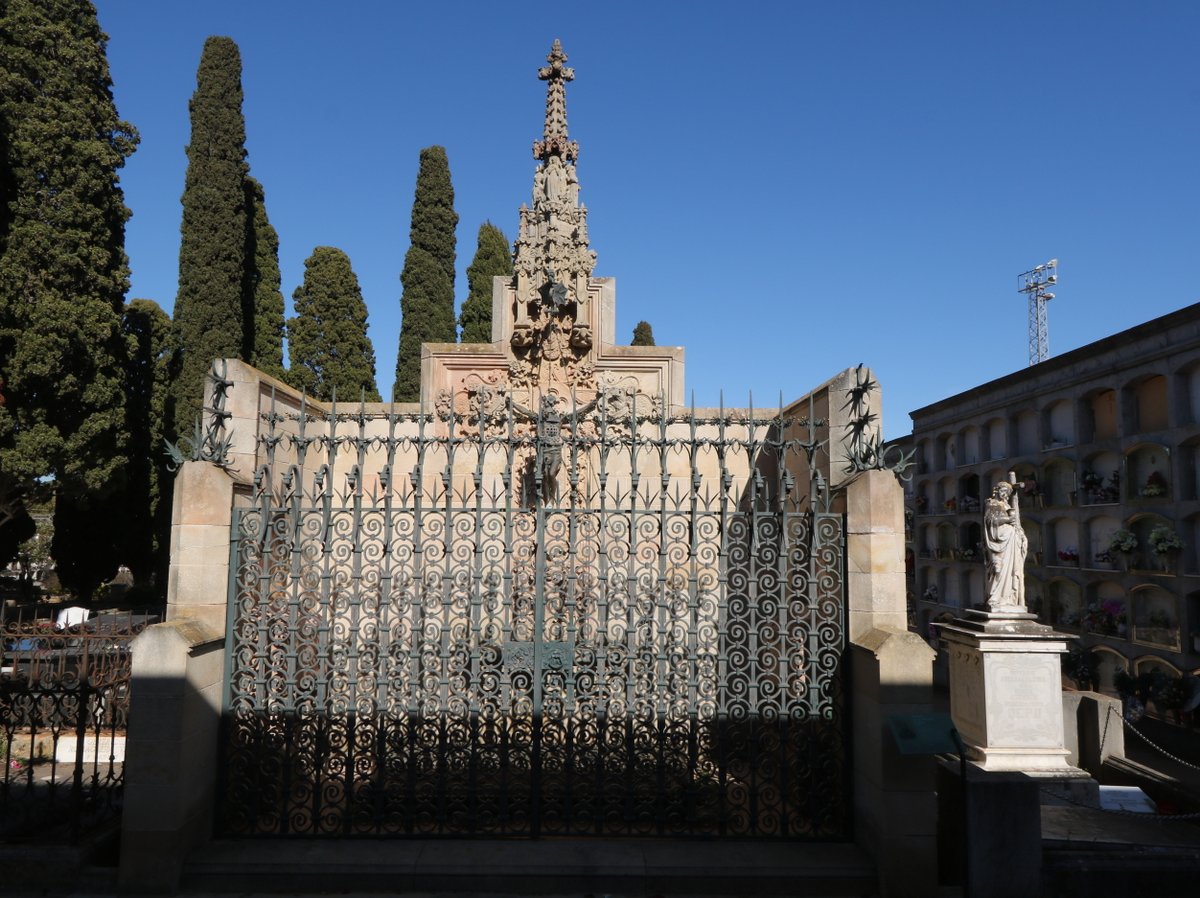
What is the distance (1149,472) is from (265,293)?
91.6ft

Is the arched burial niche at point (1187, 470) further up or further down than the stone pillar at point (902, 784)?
further up

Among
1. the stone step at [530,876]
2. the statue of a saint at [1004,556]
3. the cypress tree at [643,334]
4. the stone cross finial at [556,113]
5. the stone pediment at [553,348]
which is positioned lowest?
the stone step at [530,876]

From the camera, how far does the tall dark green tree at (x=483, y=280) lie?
2939 cm

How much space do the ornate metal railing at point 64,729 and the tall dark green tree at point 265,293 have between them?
13.2 metres

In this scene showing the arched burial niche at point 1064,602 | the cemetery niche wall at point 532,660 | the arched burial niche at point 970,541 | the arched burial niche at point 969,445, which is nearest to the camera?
the cemetery niche wall at point 532,660

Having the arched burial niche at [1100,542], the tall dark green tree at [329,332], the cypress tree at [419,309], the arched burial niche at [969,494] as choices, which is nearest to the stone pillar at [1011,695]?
the arched burial niche at [1100,542]

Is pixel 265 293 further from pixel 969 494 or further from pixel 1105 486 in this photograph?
pixel 1105 486

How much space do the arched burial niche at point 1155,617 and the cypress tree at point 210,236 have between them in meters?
25.3

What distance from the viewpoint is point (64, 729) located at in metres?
11.1

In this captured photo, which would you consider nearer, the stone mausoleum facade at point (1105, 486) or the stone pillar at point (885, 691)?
the stone pillar at point (885, 691)

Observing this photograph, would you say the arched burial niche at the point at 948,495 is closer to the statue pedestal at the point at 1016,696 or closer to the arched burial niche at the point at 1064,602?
the arched burial niche at the point at 1064,602

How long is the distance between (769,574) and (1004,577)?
7.20 m

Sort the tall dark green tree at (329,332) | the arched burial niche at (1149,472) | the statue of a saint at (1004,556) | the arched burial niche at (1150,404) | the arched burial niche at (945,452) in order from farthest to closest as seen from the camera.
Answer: the tall dark green tree at (329,332) → the arched burial niche at (945,452) → the arched burial niche at (1150,404) → the arched burial niche at (1149,472) → the statue of a saint at (1004,556)

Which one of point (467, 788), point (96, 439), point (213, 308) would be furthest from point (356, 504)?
point (213, 308)
